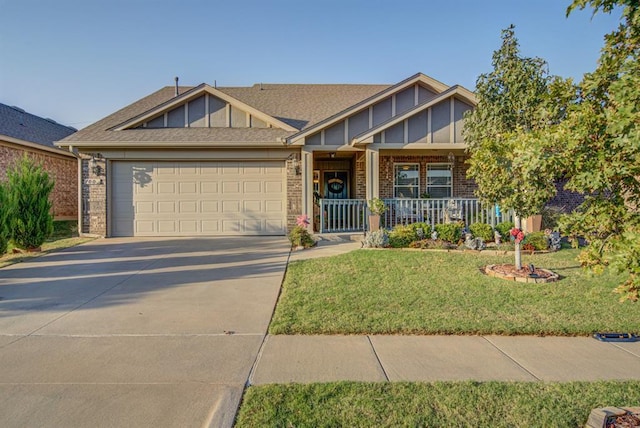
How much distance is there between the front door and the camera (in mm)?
15023

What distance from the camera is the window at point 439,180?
13234mm

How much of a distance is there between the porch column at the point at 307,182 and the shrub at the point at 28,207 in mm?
7161

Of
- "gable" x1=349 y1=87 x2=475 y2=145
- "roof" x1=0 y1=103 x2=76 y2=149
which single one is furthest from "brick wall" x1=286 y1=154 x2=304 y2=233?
"roof" x1=0 y1=103 x2=76 y2=149

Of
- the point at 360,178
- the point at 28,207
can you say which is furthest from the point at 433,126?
the point at 28,207

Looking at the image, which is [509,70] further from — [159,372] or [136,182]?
[136,182]

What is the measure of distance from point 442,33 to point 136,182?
11752 millimetres

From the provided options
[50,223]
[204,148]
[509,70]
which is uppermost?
[509,70]

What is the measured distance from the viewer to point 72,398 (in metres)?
2.81

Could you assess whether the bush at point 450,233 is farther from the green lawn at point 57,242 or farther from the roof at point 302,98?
the green lawn at point 57,242

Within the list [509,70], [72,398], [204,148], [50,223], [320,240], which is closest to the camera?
[72,398]

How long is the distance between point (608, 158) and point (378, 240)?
271 inches

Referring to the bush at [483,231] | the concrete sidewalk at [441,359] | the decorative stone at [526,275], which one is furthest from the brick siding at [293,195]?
the concrete sidewalk at [441,359]

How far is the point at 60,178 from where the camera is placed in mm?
16438

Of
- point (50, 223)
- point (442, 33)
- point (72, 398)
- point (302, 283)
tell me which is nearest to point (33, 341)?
point (72, 398)
